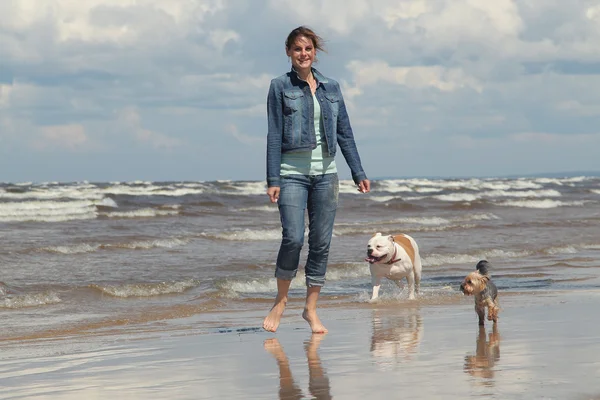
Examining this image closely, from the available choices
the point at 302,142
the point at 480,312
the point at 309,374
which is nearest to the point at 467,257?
the point at 480,312

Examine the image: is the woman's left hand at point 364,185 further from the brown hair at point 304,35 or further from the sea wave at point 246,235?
the sea wave at point 246,235

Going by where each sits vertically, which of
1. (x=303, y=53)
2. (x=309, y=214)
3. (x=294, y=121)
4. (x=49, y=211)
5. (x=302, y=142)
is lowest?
(x=49, y=211)

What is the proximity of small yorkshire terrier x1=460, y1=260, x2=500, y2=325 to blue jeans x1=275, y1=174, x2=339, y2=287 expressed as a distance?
112 centimetres

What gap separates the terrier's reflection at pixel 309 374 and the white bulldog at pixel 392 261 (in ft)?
10.1

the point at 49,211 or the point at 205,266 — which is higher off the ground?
the point at 49,211

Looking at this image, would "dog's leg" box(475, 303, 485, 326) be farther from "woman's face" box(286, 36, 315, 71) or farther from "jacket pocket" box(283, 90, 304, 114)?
"woman's face" box(286, 36, 315, 71)

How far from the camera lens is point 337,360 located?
4941 mm

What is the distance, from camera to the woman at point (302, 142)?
574 centimetres

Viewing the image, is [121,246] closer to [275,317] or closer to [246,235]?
[246,235]

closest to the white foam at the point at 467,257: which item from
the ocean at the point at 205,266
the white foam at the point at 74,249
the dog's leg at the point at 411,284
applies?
the ocean at the point at 205,266

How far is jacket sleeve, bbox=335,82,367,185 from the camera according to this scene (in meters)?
6.05

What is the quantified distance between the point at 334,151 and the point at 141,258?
8.87m

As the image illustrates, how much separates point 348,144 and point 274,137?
0.60 meters

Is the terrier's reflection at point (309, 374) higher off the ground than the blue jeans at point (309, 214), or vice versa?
Answer: the blue jeans at point (309, 214)
